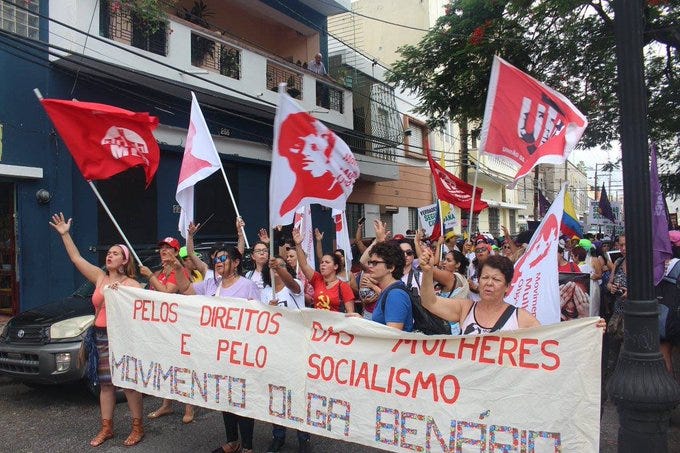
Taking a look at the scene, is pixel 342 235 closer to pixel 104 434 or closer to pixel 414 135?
pixel 104 434

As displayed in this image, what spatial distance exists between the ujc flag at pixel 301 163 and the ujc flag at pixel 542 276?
153 cm

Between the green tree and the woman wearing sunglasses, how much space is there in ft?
26.3

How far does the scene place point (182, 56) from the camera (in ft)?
40.9

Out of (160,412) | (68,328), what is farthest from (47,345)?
(160,412)

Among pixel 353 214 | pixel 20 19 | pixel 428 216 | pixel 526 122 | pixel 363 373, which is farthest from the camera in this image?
pixel 353 214

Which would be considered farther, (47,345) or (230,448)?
(47,345)

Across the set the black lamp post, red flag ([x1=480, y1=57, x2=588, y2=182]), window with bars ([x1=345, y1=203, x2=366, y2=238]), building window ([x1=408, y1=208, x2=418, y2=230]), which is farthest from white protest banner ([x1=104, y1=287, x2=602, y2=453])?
building window ([x1=408, y1=208, x2=418, y2=230])

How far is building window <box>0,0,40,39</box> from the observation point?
10.5 metres

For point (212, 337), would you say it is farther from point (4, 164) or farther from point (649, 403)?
point (4, 164)

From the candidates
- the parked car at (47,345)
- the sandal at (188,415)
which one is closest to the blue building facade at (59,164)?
the parked car at (47,345)

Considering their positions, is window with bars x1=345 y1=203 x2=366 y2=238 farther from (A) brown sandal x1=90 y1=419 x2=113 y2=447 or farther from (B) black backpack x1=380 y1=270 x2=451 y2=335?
(B) black backpack x1=380 y1=270 x2=451 y2=335

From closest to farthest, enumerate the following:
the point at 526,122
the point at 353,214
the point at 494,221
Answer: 1. the point at 526,122
2. the point at 353,214
3. the point at 494,221

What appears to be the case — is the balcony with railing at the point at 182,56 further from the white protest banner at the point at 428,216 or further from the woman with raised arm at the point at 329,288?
the woman with raised arm at the point at 329,288

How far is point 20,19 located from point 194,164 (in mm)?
6972
